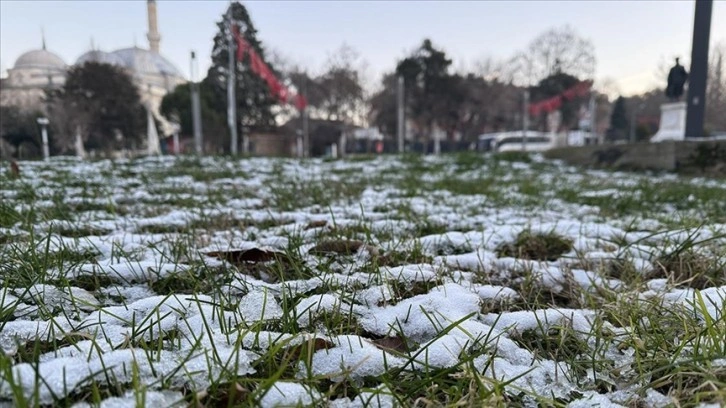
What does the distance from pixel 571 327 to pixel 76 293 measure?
1467 millimetres

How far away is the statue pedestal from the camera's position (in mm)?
11328

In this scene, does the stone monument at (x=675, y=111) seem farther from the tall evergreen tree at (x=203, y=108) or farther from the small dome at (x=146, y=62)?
the small dome at (x=146, y=62)

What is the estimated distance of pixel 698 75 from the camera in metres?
9.52

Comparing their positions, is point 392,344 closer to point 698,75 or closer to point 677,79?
point 698,75

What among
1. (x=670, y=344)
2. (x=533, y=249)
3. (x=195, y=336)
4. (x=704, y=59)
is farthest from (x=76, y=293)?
(x=704, y=59)

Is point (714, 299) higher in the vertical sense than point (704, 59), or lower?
lower

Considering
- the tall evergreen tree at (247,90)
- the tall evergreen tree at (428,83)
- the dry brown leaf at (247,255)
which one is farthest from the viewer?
the tall evergreen tree at (428,83)

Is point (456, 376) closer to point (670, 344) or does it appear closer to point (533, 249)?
point (670, 344)

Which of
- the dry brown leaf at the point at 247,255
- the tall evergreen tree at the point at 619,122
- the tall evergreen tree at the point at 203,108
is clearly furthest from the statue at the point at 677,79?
the tall evergreen tree at the point at 619,122

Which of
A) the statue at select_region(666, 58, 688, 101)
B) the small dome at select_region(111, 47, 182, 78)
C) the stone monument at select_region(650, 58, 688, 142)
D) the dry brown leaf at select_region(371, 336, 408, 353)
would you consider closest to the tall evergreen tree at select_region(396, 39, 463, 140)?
the small dome at select_region(111, 47, 182, 78)

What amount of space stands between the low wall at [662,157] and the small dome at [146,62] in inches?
1468

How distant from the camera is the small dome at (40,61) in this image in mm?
11398

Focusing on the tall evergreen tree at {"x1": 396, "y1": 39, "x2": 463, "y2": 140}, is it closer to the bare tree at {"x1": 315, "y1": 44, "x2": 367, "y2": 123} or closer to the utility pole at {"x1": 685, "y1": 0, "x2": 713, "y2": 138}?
the bare tree at {"x1": 315, "y1": 44, "x2": 367, "y2": 123}

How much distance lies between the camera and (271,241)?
1.94 m
